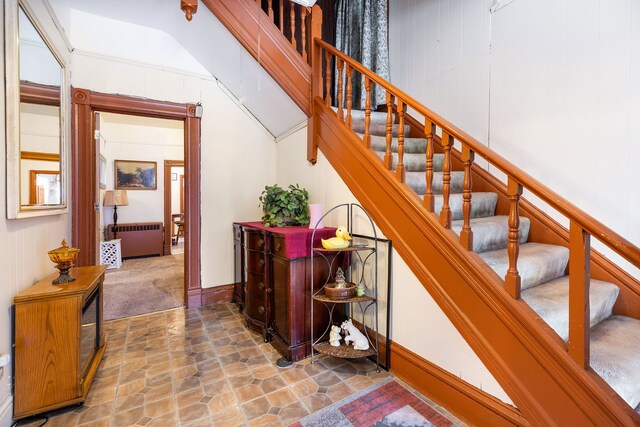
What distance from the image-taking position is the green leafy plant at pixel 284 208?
2.50 metres

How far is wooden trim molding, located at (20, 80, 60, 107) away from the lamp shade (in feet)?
12.4

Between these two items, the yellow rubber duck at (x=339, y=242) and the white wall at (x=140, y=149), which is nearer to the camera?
the yellow rubber duck at (x=339, y=242)

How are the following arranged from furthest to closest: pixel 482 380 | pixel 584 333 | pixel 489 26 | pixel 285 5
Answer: pixel 285 5 → pixel 489 26 → pixel 482 380 → pixel 584 333

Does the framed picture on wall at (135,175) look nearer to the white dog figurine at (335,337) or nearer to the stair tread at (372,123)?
the stair tread at (372,123)

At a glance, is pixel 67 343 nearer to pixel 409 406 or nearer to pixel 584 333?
pixel 409 406

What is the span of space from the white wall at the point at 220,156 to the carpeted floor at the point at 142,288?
2.17 feet

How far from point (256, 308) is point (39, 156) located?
192 centimetres

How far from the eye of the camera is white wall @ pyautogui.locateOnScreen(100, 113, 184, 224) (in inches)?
228

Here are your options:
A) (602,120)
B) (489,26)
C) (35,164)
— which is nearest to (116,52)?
(35,164)

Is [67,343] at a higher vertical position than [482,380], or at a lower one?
higher

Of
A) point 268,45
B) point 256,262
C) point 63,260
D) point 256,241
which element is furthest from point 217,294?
point 268,45

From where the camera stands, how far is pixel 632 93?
1.69 metres

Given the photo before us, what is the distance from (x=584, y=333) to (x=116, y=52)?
416 centimetres

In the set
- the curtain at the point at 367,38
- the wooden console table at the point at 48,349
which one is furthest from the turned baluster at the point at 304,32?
the wooden console table at the point at 48,349
